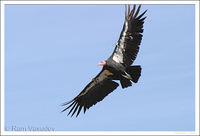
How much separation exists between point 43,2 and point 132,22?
13.5ft

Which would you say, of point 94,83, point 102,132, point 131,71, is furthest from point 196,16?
point 102,132

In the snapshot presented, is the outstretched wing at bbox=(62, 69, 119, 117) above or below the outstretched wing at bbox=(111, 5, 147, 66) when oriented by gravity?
below

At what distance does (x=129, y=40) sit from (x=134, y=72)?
136 cm

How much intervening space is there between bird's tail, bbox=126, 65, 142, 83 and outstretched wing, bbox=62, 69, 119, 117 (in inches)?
65.3

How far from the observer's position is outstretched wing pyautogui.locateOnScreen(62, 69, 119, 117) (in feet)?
76.7

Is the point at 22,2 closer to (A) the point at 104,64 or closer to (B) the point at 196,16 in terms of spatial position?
(A) the point at 104,64

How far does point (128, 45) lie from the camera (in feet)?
71.8

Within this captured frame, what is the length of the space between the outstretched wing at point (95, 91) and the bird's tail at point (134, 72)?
166cm

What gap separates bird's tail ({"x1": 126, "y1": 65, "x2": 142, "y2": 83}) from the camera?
848 inches

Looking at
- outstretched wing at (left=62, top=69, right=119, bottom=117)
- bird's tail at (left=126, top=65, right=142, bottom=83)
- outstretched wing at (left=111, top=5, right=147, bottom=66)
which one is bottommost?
outstretched wing at (left=62, top=69, right=119, bottom=117)

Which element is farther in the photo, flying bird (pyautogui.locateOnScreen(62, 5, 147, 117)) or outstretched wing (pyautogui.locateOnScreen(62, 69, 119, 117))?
outstretched wing (pyautogui.locateOnScreen(62, 69, 119, 117))

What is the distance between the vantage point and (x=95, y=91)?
23.5 m

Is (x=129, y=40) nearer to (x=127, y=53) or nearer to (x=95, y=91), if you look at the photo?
(x=127, y=53)

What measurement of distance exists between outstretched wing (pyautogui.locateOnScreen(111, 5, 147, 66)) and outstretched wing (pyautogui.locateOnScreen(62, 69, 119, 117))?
148 cm
